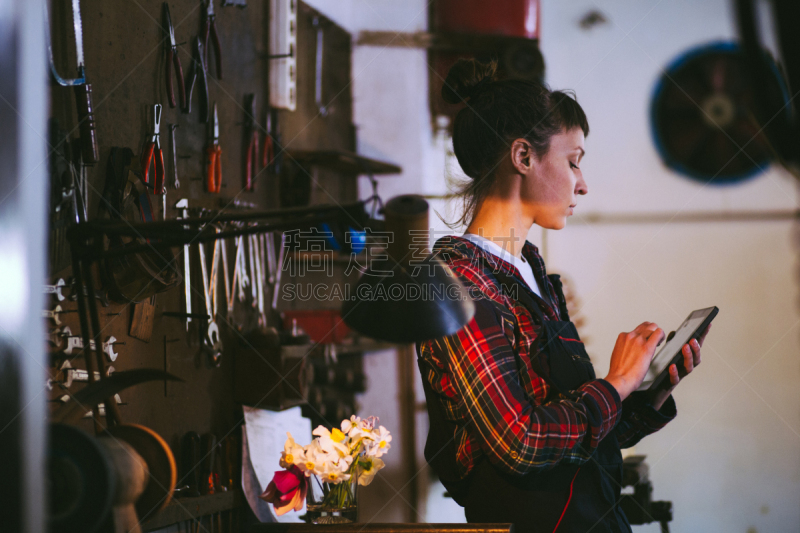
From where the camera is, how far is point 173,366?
184cm

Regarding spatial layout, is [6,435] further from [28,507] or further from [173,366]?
[173,366]

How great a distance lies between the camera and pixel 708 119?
2.67 meters

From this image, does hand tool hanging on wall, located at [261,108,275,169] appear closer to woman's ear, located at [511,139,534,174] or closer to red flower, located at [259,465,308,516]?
red flower, located at [259,465,308,516]

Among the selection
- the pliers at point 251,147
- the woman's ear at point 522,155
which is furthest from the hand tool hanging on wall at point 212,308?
the woman's ear at point 522,155

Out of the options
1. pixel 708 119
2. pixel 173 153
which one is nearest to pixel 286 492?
pixel 173 153

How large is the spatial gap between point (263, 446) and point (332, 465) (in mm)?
783

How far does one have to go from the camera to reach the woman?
991 mm

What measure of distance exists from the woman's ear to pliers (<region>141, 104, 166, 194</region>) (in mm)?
949

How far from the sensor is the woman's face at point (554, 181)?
1.18 metres

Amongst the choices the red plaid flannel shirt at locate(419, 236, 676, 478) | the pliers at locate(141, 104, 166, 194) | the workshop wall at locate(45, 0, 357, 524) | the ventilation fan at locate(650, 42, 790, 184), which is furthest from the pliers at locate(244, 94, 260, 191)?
the ventilation fan at locate(650, 42, 790, 184)

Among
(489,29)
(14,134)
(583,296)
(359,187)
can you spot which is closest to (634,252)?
(583,296)

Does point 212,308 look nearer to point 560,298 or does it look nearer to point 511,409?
point 560,298

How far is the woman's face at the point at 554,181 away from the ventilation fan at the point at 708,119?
1780mm

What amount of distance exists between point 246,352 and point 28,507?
1.79 metres
